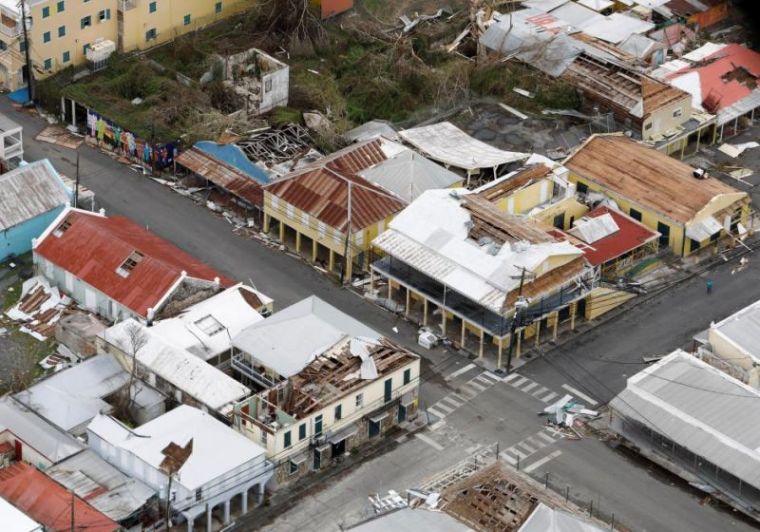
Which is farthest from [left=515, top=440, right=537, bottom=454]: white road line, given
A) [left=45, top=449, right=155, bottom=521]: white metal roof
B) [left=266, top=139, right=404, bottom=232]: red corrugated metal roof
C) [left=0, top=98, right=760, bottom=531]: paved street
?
[left=45, top=449, right=155, bottom=521]: white metal roof

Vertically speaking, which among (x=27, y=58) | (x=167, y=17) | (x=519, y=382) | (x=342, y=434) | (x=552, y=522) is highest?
(x=167, y=17)

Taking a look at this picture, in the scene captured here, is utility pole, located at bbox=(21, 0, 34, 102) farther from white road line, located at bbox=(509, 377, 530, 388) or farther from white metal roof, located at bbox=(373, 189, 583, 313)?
white road line, located at bbox=(509, 377, 530, 388)

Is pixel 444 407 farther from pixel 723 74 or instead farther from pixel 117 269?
pixel 723 74

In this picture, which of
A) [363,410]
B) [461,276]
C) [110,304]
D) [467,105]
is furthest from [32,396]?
[467,105]

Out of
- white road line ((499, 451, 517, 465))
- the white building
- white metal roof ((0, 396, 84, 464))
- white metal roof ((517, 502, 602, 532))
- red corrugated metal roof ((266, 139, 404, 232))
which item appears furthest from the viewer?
red corrugated metal roof ((266, 139, 404, 232))

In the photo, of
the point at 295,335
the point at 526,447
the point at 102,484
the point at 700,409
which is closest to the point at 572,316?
the point at 526,447

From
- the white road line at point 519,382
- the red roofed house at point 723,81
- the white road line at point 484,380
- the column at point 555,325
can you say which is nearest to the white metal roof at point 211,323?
the white road line at point 484,380

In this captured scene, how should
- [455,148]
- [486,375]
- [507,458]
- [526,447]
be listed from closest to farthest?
[507,458] < [526,447] < [486,375] < [455,148]

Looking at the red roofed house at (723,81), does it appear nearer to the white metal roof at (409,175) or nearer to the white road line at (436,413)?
the white metal roof at (409,175)
